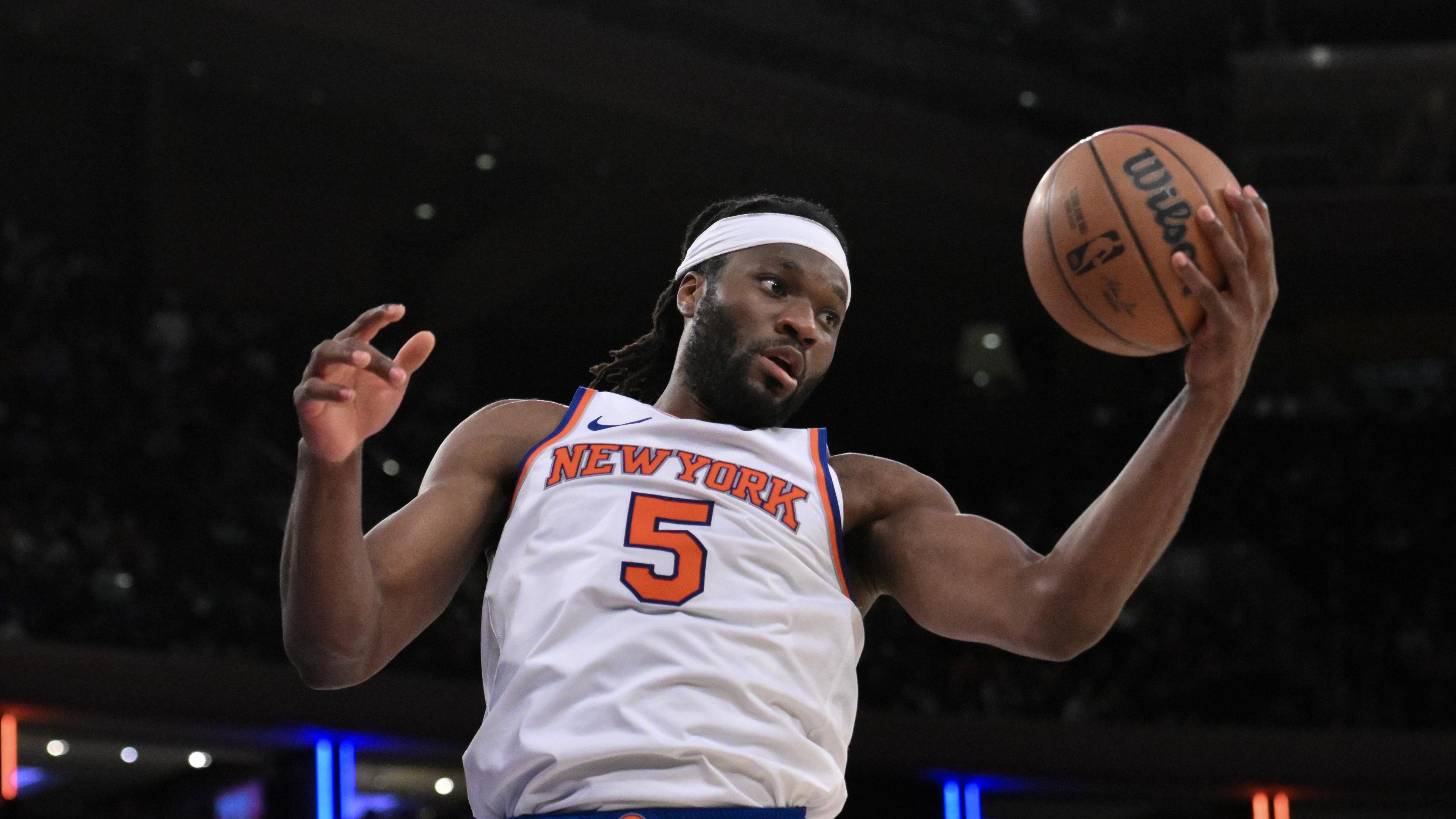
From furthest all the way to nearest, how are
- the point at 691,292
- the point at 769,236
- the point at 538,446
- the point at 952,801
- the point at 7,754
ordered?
the point at 952,801 < the point at 7,754 < the point at 691,292 < the point at 769,236 < the point at 538,446

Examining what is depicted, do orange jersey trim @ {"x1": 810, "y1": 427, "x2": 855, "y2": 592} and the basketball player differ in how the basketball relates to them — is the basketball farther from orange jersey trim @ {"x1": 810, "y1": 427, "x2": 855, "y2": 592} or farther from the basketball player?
orange jersey trim @ {"x1": 810, "y1": 427, "x2": 855, "y2": 592}

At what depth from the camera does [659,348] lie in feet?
10.4

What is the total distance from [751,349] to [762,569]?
448 millimetres

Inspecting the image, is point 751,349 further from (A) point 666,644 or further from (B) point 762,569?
(A) point 666,644

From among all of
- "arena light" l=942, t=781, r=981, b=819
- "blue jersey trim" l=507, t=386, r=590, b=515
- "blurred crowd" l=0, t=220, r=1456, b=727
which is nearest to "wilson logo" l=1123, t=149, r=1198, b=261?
"blue jersey trim" l=507, t=386, r=590, b=515

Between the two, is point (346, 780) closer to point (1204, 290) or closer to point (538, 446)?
point (538, 446)

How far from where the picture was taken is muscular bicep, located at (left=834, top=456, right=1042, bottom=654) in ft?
7.77

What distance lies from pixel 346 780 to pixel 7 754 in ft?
A: 6.37

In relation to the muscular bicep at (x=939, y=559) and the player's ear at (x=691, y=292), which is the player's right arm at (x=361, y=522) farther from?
the muscular bicep at (x=939, y=559)

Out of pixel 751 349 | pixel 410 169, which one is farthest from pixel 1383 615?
pixel 751 349

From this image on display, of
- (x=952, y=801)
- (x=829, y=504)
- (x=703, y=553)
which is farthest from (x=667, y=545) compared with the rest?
(x=952, y=801)

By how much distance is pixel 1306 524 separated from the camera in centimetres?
1275

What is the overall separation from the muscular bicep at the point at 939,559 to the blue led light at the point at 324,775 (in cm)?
761

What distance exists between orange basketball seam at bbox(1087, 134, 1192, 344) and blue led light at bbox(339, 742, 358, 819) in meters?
8.02
